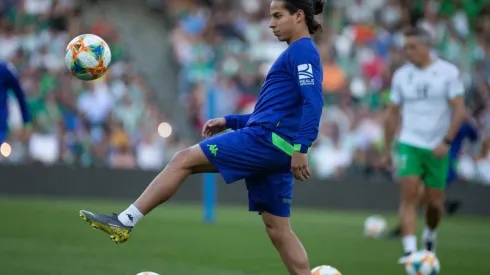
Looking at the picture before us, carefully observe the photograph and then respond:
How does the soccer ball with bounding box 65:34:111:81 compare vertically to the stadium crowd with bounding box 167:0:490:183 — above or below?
above

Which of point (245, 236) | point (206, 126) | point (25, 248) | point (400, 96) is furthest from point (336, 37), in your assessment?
point (206, 126)

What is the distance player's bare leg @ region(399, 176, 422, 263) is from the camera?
10797 mm

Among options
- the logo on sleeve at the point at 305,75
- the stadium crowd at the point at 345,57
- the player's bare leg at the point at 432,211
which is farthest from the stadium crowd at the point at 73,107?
the logo on sleeve at the point at 305,75

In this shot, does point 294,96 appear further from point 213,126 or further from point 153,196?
point 153,196

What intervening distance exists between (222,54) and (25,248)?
12.0m

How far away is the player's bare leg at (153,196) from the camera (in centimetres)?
671

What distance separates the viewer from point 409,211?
10984 millimetres

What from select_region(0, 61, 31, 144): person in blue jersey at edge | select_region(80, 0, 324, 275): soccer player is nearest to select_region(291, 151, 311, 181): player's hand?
select_region(80, 0, 324, 275): soccer player

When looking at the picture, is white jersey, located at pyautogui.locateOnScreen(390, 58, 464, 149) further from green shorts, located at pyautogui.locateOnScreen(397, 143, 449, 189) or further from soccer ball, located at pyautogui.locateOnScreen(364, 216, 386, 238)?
soccer ball, located at pyautogui.locateOnScreen(364, 216, 386, 238)

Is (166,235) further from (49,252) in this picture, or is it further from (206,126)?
(206,126)

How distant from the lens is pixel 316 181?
20.2 meters

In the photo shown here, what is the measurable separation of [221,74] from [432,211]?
10949 mm

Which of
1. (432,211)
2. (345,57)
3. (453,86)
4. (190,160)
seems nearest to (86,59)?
(190,160)

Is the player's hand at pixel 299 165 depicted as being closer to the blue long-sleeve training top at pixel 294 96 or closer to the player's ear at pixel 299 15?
the blue long-sleeve training top at pixel 294 96
